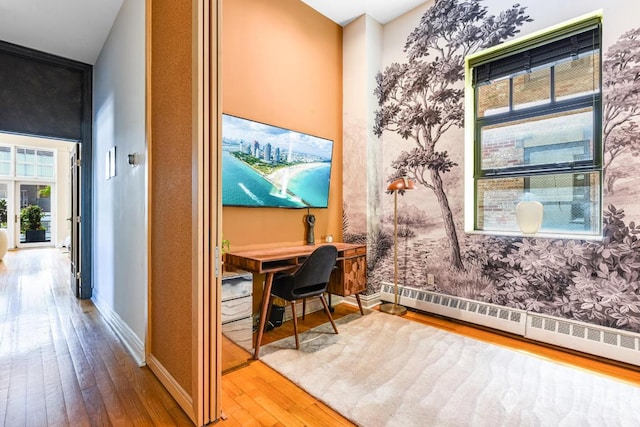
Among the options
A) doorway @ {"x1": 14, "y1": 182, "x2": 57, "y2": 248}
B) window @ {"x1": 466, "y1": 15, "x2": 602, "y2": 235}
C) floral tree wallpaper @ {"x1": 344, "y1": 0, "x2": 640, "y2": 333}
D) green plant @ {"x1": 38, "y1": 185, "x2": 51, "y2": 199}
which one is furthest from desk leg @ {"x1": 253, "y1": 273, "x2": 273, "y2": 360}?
green plant @ {"x1": 38, "y1": 185, "x2": 51, "y2": 199}

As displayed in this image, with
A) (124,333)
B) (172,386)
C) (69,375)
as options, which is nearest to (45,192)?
(124,333)

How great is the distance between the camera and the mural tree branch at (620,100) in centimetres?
231

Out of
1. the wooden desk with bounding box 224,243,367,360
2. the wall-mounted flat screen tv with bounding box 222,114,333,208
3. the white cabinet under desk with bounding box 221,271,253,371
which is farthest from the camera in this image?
the wall-mounted flat screen tv with bounding box 222,114,333,208

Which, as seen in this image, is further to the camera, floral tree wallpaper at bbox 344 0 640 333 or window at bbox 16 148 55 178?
window at bbox 16 148 55 178

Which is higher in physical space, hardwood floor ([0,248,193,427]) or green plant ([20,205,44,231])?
green plant ([20,205,44,231])

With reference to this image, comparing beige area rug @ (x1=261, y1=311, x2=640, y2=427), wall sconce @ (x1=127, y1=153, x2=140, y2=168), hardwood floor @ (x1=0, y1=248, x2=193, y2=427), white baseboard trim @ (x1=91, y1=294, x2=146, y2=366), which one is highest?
wall sconce @ (x1=127, y1=153, x2=140, y2=168)

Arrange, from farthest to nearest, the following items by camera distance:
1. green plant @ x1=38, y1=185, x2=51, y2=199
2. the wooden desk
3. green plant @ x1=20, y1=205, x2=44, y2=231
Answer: green plant @ x1=38, y1=185, x2=51, y2=199 < green plant @ x1=20, y1=205, x2=44, y2=231 < the wooden desk

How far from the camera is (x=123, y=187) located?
2.71m

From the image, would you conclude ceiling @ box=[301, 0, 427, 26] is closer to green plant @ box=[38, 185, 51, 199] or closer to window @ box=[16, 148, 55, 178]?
window @ box=[16, 148, 55, 178]

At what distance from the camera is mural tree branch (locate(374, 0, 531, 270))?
10.2 feet

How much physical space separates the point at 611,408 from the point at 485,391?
67 cm

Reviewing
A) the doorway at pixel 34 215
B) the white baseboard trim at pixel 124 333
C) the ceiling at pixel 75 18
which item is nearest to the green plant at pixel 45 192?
the doorway at pixel 34 215

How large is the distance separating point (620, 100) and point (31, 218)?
1198 centimetres

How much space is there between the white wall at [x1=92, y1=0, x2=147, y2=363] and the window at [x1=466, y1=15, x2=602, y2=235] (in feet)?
10.3
